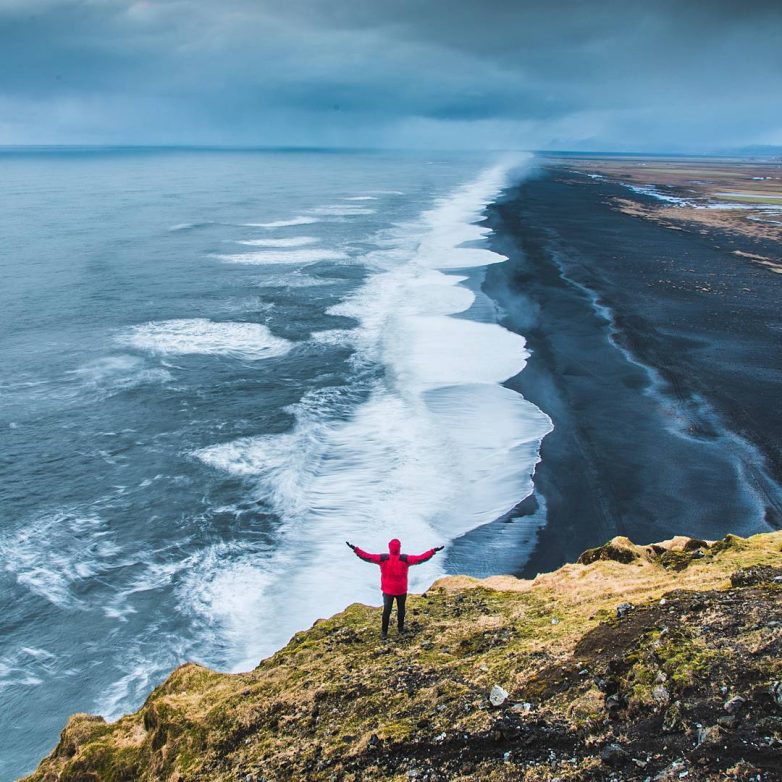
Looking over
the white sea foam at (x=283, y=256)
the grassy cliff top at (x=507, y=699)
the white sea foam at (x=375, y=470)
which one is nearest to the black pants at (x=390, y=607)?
the grassy cliff top at (x=507, y=699)

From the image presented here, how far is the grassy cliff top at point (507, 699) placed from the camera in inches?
278

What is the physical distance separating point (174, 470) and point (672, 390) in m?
21.4

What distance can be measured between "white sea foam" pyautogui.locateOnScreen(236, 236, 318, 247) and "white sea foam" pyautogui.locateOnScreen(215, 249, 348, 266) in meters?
3.42

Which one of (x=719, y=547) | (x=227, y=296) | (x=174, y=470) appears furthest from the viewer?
(x=227, y=296)

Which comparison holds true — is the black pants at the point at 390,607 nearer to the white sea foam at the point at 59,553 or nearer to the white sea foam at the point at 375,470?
the white sea foam at the point at 375,470

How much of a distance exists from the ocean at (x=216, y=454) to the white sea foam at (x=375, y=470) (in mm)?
84

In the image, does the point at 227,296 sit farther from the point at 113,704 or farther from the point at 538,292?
the point at 113,704

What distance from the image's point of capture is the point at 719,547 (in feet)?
40.0

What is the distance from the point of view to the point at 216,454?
22328 mm

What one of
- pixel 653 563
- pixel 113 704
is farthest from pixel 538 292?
pixel 113 704

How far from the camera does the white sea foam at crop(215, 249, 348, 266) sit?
55.1m

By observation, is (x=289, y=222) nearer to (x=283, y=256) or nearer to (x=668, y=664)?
(x=283, y=256)

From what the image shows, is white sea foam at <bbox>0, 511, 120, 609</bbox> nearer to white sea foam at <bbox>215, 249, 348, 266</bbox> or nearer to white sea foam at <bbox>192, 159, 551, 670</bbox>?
white sea foam at <bbox>192, 159, 551, 670</bbox>

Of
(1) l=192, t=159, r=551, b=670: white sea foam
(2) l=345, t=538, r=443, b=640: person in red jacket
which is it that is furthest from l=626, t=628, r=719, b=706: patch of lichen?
(1) l=192, t=159, r=551, b=670: white sea foam
